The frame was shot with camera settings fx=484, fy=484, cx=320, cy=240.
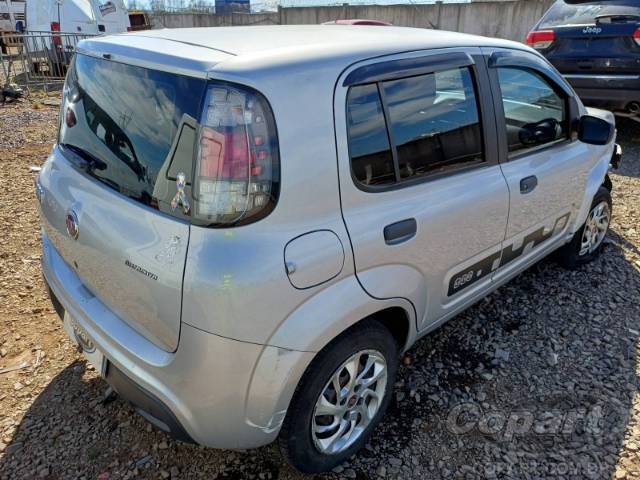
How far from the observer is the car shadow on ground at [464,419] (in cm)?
223

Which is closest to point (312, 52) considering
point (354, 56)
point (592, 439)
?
point (354, 56)

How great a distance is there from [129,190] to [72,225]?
0.40 meters

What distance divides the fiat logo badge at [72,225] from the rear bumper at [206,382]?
0.38m

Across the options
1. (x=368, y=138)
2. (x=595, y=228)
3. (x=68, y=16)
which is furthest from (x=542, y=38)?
(x=68, y=16)

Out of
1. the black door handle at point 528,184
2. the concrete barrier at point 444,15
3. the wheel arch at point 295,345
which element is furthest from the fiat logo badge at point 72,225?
the concrete barrier at point 444,15

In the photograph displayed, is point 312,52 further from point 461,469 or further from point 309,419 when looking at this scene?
point 461,469

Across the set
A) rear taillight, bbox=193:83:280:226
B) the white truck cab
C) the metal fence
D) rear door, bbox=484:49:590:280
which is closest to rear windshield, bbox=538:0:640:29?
rear door, bbox=484:49:590:280

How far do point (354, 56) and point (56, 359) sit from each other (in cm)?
237

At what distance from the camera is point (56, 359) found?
2812 millimetres

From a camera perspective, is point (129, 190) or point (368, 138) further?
point (368, 138)

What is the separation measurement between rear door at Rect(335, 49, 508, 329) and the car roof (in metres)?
0.08

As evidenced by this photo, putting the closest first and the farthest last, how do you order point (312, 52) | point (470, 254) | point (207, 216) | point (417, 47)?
point (207, 216), point (312, 52), point (417, 47), point (470, 254)

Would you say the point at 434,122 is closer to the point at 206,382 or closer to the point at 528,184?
the point at 528,184

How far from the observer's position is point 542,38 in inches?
253
